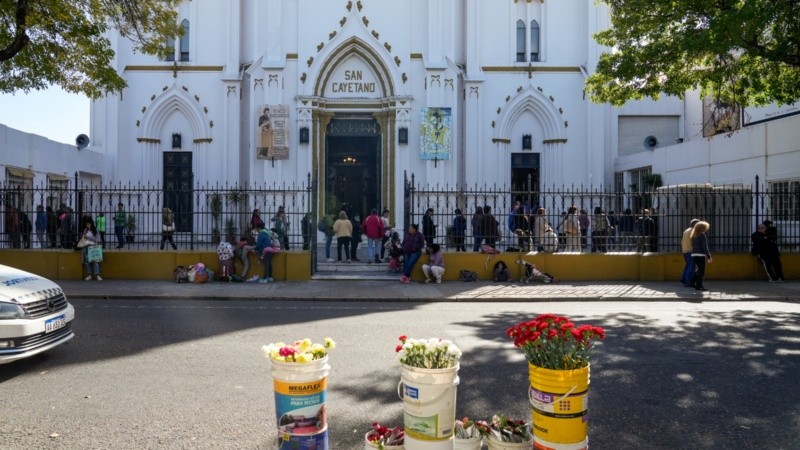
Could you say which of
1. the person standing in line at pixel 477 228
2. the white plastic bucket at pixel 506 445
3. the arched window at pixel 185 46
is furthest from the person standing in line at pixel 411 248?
the arched window at pixel 185 46

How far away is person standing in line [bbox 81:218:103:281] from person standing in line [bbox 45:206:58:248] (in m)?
0.94

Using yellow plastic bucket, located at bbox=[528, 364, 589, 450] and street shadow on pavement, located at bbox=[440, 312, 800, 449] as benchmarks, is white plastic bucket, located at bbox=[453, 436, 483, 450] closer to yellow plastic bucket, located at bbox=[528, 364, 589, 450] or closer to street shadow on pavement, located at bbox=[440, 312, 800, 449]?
yellow plastic bucket, located at bbox=[528, 364, 589, 450]

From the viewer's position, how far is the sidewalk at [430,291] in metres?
15.1

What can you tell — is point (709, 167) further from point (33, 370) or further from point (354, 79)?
point (33, 370)

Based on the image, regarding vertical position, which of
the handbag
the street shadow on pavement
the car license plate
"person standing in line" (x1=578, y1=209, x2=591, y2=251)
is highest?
"person standing in line" (x1=578, y1=209, x2=591, y2=251)

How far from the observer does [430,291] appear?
16.2m

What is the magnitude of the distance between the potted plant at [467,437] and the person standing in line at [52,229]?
53.5 ft

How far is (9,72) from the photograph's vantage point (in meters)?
16.1

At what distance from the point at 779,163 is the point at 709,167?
302 cm

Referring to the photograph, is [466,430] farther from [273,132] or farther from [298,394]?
[273,132]

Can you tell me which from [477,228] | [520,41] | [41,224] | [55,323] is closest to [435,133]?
[520,41]

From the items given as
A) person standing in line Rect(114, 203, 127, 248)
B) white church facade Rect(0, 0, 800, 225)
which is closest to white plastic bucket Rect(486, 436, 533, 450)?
person standing in line Rect(114, 203, 127, 248)

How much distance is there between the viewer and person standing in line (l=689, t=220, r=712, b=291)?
1603 centimetres

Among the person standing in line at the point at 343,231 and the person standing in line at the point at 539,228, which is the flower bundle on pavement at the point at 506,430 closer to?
the person standing in line at the point at 539,228
